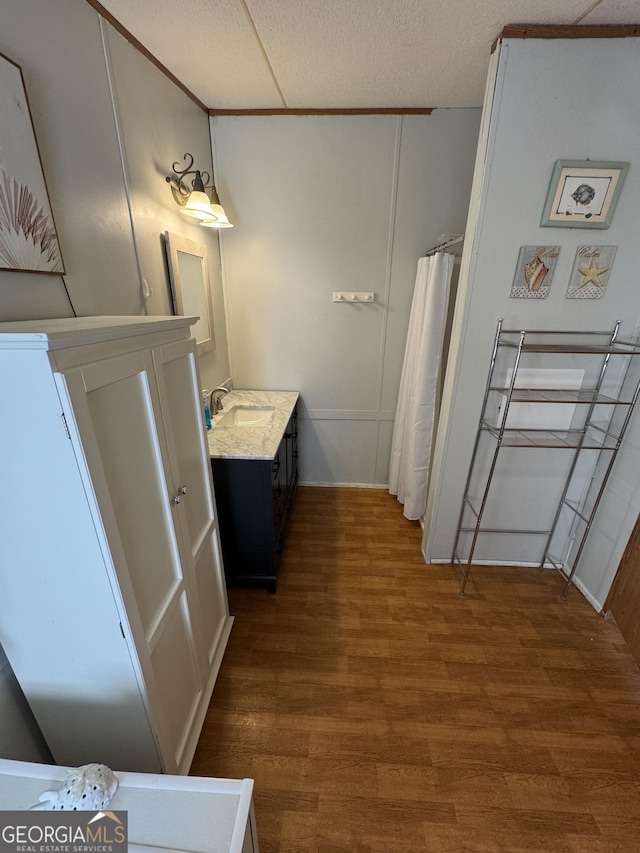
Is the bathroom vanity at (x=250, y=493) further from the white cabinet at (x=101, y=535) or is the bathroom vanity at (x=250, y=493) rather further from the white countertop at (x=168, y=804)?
the white countertop at (x=168, y=804)

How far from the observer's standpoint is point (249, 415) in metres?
2.52

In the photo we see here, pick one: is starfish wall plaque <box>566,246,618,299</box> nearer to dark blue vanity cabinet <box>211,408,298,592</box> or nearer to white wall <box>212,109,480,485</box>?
white wall <box>212,109,480,485</box>

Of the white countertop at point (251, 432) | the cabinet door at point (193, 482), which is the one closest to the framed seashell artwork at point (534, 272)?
the white countertop at point (251, 432)

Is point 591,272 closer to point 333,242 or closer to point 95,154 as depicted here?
point 333,242

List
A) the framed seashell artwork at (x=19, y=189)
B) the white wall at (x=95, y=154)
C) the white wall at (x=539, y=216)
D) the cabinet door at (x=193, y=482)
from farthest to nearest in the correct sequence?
the white wall at (x=539, y=216) < the cabinet door at (x=193, y=482) < the white wall at (x=95, y=154) < the framed seashell artwork at (x=19, y=189)

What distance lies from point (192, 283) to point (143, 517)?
60.0 inches

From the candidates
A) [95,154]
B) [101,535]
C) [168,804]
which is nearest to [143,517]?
[101,535]

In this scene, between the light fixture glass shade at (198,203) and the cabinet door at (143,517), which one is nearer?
the cabinet door at (143,517)

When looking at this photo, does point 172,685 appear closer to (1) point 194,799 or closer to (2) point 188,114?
(1) point 194,799

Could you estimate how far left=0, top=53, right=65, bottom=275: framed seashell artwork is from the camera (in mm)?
888

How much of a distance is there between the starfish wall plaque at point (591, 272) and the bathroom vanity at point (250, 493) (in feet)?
5.43

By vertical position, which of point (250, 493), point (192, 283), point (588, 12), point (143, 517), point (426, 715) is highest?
point (588, 12)

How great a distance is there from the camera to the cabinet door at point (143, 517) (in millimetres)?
756

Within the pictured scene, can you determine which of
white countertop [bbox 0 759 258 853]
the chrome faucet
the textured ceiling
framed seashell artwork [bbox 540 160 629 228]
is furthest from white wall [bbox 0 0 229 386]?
framed seashell artwork [bbox 540 160 629 228]
